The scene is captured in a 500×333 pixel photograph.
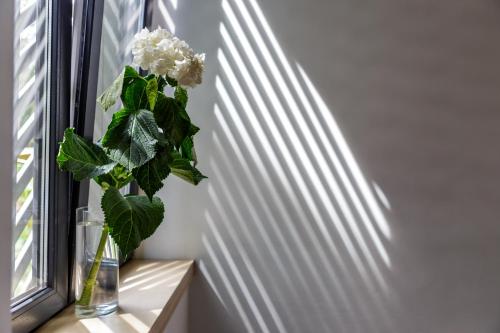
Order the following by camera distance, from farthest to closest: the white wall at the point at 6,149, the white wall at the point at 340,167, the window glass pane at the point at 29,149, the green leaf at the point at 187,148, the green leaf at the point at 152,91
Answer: the white wall at the point at 340,167 < the green leaf at the point at 187,148 < the green leaf at the point at 152,91 < the window glass pane at the point at 29,149 < the white wall at the point at 6,149

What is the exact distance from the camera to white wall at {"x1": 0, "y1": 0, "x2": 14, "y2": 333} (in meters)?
0.85

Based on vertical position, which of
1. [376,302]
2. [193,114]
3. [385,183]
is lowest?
[376,302]

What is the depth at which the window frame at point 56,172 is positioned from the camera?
127 centimetres

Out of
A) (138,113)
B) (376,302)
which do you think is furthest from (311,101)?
(138,113)

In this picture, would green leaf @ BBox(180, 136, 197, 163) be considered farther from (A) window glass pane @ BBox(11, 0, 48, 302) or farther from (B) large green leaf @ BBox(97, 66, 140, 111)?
(A) window glass pane @ BBox(11, 0, 48, 302)

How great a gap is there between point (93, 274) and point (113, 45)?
0.81 metres

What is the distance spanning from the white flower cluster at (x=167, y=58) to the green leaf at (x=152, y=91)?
31 millimetres

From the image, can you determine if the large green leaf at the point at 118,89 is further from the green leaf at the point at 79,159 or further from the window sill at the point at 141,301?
the window sill at the point at 141,301

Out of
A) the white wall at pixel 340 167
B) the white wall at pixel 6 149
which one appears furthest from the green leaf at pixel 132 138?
the white wall at pixel 340 167

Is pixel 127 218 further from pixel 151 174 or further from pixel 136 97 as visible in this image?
pixel 136 97

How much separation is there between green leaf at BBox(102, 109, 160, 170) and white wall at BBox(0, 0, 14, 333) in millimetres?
318

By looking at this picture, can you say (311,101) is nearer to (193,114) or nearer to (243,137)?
(243,137)

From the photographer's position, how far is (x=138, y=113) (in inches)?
48.4

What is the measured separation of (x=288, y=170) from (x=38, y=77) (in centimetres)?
109
